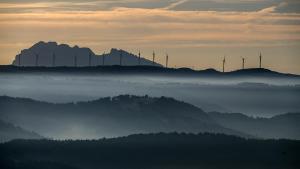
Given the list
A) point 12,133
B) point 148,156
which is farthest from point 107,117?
point 148,156

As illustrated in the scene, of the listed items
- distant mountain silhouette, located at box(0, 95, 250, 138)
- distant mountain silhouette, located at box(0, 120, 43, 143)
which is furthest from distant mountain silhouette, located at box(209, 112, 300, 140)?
distant mountain silhouette, located at box(0, 120, 43, 143)

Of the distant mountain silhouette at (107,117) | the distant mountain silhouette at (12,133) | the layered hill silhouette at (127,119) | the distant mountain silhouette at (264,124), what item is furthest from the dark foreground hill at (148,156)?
the distant mountain silhouette at (12,133)

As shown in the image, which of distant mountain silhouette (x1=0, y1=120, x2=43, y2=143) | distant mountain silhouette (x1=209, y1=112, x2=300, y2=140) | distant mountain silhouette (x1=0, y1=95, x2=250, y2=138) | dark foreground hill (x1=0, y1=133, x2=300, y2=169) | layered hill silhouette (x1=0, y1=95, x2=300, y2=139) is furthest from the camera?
distant mountain silhouette (x1=0, y1=95, x2=250, y2=138)

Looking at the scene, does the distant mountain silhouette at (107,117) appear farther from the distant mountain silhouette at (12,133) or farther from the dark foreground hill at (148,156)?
the dark foreground hill at (148,156)

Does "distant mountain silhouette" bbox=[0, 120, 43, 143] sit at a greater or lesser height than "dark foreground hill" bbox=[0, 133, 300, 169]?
lesser

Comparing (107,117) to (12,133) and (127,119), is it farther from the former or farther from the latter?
(12,133)

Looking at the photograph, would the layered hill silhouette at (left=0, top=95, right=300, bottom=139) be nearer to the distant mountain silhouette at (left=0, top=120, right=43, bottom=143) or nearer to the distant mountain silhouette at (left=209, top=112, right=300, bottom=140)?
the distant mountain silhouette at (left=209, top=112, right=300, bottom=140)
